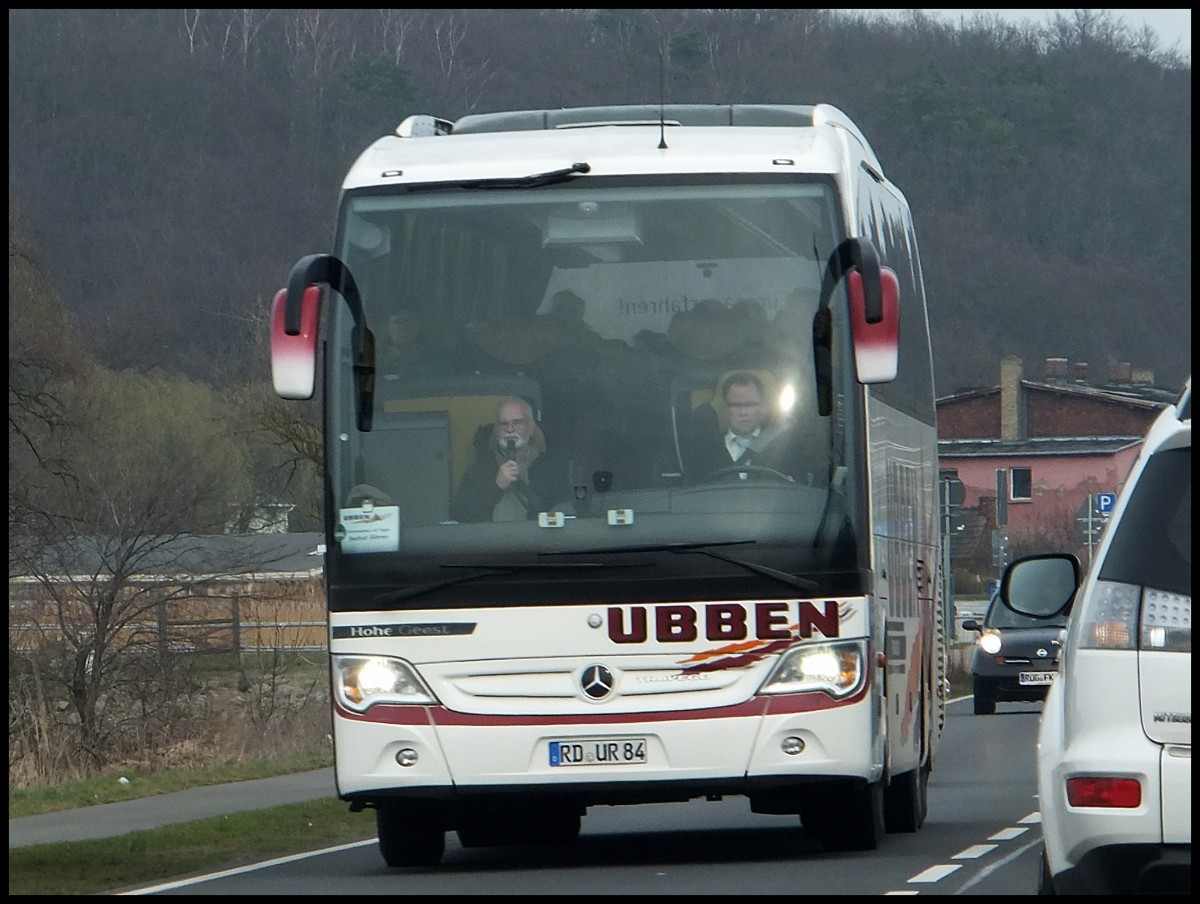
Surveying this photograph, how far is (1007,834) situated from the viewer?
48.6 feet

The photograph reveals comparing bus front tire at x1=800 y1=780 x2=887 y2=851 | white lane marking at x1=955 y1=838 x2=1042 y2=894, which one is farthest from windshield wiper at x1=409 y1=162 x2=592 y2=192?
white lane marking at x1=955 y1=838 x2=1042 y2=894

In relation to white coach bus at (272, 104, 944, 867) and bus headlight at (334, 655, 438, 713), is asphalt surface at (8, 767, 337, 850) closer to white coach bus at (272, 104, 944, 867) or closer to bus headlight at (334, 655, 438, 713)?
bus headlight at (334, 655, 438, 713)

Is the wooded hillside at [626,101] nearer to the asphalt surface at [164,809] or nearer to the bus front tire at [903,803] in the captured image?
the asphalt surface at [164,809]

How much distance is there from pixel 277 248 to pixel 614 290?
106639mm

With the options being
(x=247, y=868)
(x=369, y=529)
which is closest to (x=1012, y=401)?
(x=247, y=868)

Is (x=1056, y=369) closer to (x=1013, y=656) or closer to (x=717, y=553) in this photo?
(x=1013, y=656)

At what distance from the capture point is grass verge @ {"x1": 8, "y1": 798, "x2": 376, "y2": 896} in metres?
13.9

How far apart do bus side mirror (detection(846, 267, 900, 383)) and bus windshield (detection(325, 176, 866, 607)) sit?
228 millimetres

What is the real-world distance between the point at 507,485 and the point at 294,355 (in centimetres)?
117

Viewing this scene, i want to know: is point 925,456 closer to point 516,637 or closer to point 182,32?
point 516,637

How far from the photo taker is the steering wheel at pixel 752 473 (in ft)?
39.3

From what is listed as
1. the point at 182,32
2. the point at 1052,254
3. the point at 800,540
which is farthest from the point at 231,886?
the point at 182,32

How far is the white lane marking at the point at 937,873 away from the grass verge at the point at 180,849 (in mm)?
4128

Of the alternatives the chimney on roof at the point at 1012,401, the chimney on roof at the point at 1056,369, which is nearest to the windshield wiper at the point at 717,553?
the chimney on roof at the point at 1012,401
